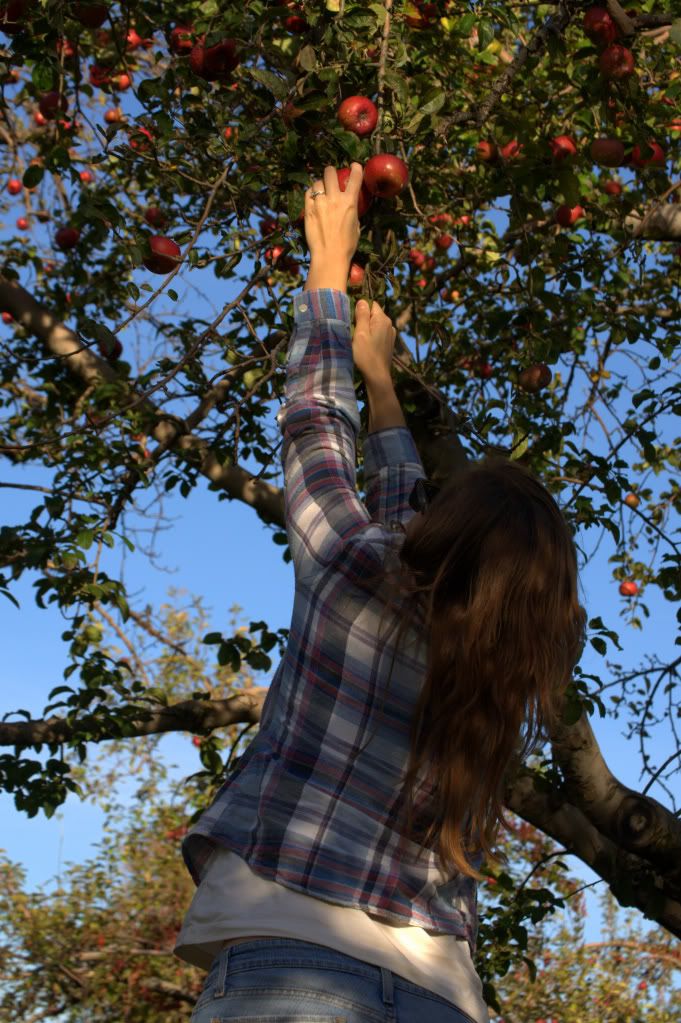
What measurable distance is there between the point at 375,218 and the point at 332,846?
1.40m

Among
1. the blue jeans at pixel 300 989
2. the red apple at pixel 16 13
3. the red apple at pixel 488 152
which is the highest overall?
the red apple at pixel 488 152

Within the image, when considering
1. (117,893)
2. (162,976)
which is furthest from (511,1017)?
(117,893)

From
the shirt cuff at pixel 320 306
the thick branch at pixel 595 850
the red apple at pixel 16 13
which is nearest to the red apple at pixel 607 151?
the red apple at pixel 16 13

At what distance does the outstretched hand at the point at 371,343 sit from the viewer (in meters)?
1.87

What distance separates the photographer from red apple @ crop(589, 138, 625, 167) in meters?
3.30

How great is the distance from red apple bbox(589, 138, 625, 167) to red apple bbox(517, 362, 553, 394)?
80cm

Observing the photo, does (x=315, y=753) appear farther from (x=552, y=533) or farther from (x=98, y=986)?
(x=98, y=986)

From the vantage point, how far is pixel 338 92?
2250 millimetres

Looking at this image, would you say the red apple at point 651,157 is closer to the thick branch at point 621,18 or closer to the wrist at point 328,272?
the thick branch at point 621,18

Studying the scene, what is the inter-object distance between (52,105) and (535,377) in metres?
2.14

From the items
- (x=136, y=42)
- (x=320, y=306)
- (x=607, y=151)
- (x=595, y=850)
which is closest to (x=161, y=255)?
(x=320, y=306)

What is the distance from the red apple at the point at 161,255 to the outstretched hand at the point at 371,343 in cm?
96

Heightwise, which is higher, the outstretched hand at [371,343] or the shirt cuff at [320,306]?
the outstretched hand at [371,343]

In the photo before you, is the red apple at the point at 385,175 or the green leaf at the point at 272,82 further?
the green leaf at the point at 272,82
